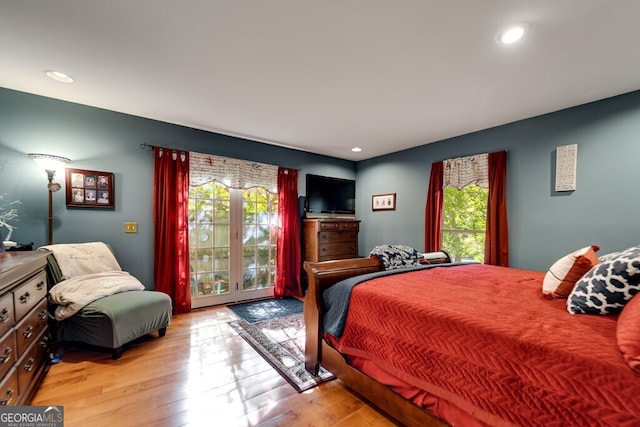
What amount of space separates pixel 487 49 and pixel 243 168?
3.06 meters

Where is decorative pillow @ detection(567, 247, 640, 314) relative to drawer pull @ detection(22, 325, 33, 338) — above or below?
above

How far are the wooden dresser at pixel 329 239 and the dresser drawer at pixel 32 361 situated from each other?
2.95 metres

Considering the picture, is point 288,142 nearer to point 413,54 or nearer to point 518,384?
point 413,54

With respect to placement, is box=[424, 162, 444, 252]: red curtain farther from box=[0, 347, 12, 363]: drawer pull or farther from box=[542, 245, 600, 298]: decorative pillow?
box=[0, 347, 12, 363]: drawer pull

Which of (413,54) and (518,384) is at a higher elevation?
(413,54)

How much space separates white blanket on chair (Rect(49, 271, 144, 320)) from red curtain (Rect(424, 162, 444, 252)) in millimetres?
3672

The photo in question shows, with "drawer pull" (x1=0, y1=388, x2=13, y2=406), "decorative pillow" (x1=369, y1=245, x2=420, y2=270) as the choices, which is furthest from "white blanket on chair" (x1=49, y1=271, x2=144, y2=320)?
"decorative pillow" (x1=369, y1=245, x2=420, y2=270)

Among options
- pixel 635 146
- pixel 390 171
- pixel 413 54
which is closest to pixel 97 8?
pixel 413 54

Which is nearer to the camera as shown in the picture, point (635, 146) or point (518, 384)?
point (518, 384)


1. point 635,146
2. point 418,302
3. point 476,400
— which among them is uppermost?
point 635,146

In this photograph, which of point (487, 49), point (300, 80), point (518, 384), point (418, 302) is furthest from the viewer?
point (300, 80)

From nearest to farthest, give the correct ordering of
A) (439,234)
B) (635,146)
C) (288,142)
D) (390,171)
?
(635,146) → (439,234) → (288,142) → (390,171)

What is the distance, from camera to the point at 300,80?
7.31ft

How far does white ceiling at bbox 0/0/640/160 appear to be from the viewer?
1490 millimetres
